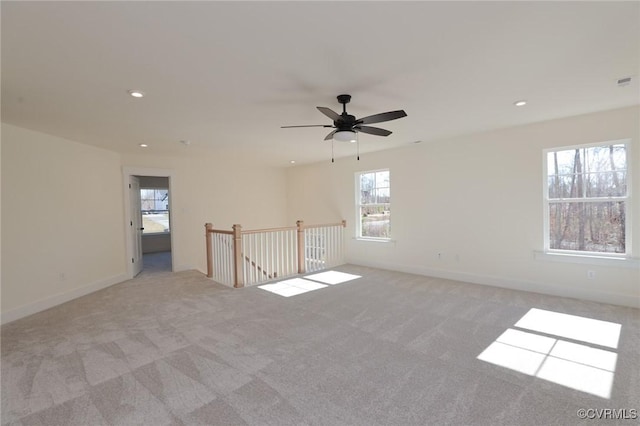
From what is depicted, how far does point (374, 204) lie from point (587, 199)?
137 inches

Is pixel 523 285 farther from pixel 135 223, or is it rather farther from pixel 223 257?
pixel 135 223

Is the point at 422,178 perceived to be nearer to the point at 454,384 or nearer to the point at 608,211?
the point at 608,211

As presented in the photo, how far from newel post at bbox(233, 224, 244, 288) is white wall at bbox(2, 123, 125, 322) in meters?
2.44

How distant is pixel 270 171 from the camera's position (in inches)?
319

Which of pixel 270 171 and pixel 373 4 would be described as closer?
pixel 373 4

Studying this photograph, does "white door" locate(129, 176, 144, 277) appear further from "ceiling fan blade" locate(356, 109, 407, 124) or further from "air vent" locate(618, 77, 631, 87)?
"air vent" locate(618, 77, 631, 87)

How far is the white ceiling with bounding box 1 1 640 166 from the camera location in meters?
1.74

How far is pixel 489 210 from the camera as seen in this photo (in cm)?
471

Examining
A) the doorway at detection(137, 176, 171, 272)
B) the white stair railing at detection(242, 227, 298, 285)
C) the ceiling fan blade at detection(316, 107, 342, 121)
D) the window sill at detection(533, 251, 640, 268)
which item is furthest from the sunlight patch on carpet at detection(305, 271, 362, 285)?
the doorway at detection(137, 176, 171, 272)

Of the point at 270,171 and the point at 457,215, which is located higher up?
the point at 270,171

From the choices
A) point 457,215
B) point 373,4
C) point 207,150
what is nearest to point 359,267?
point 457,215

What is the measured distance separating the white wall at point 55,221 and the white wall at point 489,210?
4.80 m

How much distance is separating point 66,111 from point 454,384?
4.69m

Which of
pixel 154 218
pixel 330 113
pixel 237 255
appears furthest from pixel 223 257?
pixel 154 218
